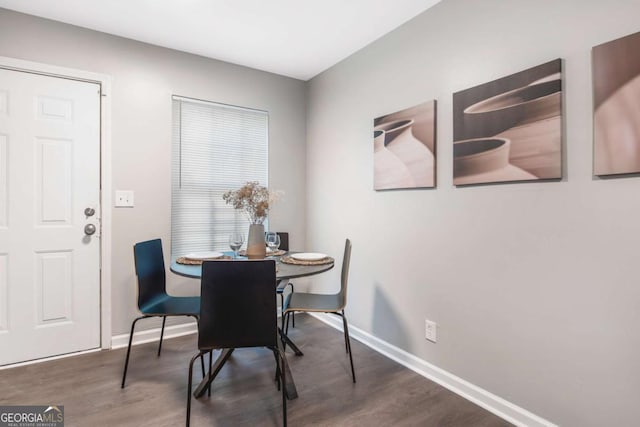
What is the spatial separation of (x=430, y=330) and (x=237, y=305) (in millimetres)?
1306

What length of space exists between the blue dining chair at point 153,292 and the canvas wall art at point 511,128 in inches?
75.5

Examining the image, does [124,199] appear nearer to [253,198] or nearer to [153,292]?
[153,292]

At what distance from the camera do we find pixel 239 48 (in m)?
2.83

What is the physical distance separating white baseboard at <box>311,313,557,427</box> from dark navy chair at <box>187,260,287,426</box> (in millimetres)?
1072

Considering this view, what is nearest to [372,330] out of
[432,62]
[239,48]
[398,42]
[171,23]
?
[432,62]

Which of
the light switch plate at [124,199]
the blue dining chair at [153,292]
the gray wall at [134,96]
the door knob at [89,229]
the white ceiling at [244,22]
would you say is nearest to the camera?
the blue dining chair at [153,292]

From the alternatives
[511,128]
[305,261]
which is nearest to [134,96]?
[305,261]

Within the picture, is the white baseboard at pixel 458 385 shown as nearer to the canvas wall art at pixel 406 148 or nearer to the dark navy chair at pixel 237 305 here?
the dark navy chair at pixel 237 305

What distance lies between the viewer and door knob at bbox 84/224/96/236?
2.53m

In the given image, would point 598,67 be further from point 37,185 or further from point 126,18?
point 37,185

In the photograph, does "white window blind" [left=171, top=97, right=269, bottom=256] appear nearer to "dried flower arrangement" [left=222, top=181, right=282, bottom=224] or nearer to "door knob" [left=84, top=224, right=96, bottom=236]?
"door knob" [left=84, top=224, right=96, bottom=236]

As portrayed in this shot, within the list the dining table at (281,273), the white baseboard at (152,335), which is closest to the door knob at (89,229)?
the white baseboard at (152,335)

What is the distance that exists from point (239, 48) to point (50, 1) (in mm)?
1264

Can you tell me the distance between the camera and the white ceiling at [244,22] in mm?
2201
